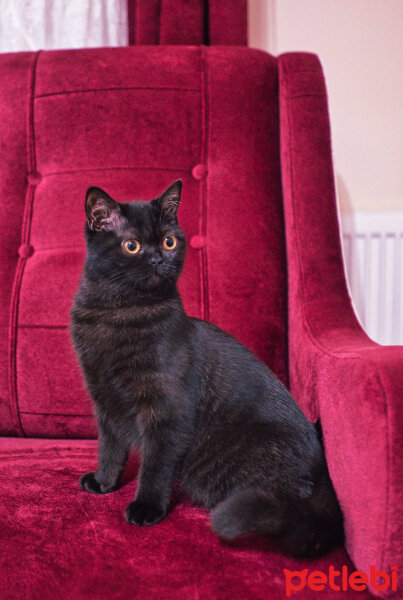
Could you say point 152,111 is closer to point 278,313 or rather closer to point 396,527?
point 278,313

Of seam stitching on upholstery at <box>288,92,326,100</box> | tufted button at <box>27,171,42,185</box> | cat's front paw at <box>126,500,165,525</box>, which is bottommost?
cat's front paw at <box>126,500,165,525</box>

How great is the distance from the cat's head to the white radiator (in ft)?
2.58

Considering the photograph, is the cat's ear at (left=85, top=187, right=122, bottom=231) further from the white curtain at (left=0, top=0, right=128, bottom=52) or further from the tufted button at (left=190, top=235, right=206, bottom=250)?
the white curtain at (left=0, top=0, right=128, bottom=52)

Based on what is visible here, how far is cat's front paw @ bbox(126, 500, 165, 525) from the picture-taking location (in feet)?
2.41

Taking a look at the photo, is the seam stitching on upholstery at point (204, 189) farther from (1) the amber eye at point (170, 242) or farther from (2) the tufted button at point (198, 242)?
(1) the amber eye at point (170, 242)

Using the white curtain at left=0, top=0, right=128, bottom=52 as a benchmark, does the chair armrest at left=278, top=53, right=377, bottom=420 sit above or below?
below

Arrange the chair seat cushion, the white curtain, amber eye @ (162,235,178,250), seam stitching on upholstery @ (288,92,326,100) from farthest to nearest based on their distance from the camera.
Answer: the white curtain, seam stitching on upholstery @ (288,92,326,100), amber eye @ (162,235,178,250), the chair seat cushion

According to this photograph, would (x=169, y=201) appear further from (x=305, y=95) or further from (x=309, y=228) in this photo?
(x=305, y=95)

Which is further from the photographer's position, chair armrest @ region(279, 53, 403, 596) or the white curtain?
the white curtain

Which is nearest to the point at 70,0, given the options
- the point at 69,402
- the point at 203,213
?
the point at 203,213

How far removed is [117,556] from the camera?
2.12ft

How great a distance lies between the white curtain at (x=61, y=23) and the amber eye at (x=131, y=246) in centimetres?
108

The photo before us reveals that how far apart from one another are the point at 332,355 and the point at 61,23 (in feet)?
4.72

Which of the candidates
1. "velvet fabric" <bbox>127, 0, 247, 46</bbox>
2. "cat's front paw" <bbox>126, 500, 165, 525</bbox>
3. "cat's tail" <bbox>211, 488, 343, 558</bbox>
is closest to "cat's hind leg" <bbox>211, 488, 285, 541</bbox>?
"cat's tail" <bbox>211, 488, 343, 558</bbox>
